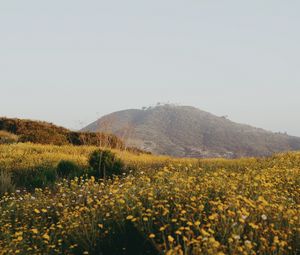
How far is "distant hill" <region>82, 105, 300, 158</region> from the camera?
56031 mm

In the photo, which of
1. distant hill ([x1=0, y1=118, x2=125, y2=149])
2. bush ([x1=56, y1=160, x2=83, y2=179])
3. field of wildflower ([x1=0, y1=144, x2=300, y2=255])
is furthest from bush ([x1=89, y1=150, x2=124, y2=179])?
distant hill ([x1=0, y1=118, x2=125, y2=149])

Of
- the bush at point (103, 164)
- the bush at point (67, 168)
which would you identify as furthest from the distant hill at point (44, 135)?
the bush at point (103, 164)

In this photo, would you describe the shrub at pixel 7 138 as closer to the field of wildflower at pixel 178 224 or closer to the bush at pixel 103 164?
the bush at pixel 103 164

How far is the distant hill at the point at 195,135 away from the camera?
5603 cm

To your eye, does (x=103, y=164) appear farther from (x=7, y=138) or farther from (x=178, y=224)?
(x=7, y=138)

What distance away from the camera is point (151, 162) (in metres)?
16.4

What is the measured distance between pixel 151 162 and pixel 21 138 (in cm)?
861

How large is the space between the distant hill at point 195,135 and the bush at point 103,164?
32477 millimetres

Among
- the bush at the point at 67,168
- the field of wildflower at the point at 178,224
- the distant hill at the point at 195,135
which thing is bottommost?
the field of wildflower at the point at 178,224

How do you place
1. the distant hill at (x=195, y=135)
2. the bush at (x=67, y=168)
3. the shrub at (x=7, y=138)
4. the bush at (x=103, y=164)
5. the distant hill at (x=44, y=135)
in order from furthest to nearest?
the distant hill at (x=195, y=135) < the distant hill at (x=44, y=135) < the shrub at (x=7, y=138) < the bush at (x=67, y=168) < the bush at (x=103, y=164)

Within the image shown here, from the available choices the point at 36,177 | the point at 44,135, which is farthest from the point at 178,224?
the point at 44,135

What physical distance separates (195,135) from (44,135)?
49.4 metres

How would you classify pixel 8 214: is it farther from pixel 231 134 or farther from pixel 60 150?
pixel 231 134

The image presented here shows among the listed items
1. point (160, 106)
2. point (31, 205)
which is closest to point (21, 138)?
point (31, 205)
